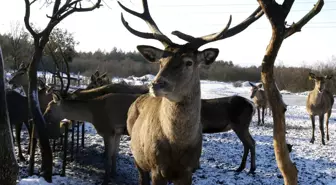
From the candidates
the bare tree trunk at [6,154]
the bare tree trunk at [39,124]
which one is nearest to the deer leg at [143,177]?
the bare tree trunk at [39,124]

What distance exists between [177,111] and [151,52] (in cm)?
91

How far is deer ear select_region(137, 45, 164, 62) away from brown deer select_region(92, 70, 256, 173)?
4.79 m

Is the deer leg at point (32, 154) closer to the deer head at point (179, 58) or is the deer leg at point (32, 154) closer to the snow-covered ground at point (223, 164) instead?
the snow-covered ground at point (223, 164)

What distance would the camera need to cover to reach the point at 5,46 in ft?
103

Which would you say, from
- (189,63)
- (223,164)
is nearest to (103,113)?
(223,164)

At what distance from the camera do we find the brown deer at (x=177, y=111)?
4.70 m

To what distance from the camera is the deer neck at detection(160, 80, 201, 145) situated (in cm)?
480

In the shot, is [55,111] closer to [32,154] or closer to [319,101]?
[32,154]

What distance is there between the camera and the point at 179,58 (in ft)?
15.5

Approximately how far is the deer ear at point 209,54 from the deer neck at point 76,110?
459 cm

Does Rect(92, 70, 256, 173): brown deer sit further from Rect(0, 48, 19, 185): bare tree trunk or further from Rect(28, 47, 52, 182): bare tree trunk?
Rect(0, 48, 19, 185): bare tree trunk

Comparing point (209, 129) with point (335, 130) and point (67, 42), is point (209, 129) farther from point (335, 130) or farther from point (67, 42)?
point (67, 42)

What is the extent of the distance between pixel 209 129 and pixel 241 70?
151ft

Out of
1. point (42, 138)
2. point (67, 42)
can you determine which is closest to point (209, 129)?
point (42, 138)
